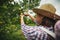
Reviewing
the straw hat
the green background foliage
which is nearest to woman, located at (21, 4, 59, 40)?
the straw hat

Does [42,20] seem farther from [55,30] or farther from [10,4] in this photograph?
[10,4]

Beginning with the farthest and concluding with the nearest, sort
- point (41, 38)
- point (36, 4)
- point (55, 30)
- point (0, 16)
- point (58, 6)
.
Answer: point (58, 6)
point (36, 4)
point (0, 16)
point (41, 38)
point (55, 30)

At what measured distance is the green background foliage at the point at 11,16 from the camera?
6.03m

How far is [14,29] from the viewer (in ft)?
20.0

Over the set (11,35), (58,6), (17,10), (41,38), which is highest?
(58,6)

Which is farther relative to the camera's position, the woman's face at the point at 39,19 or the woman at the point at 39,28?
the woman's face at the point at 39,19

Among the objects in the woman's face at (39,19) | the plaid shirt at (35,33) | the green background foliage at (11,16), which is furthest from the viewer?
the green background foliage at (11,16)

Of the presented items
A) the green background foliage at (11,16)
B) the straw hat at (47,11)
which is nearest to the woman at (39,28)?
the straw hat at (47,11)

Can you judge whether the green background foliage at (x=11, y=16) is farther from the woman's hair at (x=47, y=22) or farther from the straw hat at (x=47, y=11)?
the woman's hair at (x=47, y=22)

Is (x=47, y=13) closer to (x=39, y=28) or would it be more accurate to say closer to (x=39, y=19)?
(x=39, y=19)

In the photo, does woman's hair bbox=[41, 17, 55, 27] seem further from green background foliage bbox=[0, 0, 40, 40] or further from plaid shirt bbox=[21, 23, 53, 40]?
green background foliage bbox=[0, 0, 40, 40]

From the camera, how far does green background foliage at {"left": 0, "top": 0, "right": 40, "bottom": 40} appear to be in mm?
6031

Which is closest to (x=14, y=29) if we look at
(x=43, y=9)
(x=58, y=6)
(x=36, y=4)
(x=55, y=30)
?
(x=36, y=4)

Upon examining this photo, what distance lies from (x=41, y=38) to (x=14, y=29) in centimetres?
176
